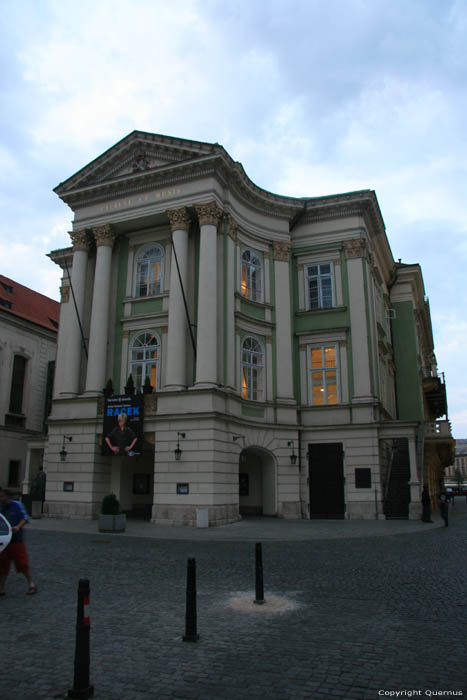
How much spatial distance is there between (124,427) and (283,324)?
9858 mm

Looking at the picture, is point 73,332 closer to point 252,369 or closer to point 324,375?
point 252,369

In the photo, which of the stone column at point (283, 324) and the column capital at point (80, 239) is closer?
the stone column at point (283, 324)

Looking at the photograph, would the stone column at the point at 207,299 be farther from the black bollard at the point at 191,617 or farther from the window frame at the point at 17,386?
the window frame at the point at 17,386

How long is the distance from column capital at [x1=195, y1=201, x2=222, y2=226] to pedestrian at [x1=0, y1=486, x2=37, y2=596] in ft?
60.4

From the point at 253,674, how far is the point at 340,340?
23962 mm

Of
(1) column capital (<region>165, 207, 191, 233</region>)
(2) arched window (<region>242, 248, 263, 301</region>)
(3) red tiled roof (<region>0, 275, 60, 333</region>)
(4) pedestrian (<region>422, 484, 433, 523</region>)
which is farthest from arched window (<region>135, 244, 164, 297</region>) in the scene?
(3) red tiled roof (<region>0, 275, 60, 333</region>)

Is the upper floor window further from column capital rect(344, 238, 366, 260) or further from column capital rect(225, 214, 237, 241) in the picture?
column capital rect(225, 214, 237, 241)

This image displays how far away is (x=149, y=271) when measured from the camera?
2866 centimetres

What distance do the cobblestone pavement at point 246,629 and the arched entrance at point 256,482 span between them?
1331 cm

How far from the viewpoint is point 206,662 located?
243 inches

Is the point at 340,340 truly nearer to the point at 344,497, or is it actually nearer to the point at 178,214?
the point at 344,497

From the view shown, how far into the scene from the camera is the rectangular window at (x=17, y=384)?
4103 cm

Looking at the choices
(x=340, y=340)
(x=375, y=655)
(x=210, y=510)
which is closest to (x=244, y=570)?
(x=375, y=655)

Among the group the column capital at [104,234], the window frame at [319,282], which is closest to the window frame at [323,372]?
the window frame at [319,282]
